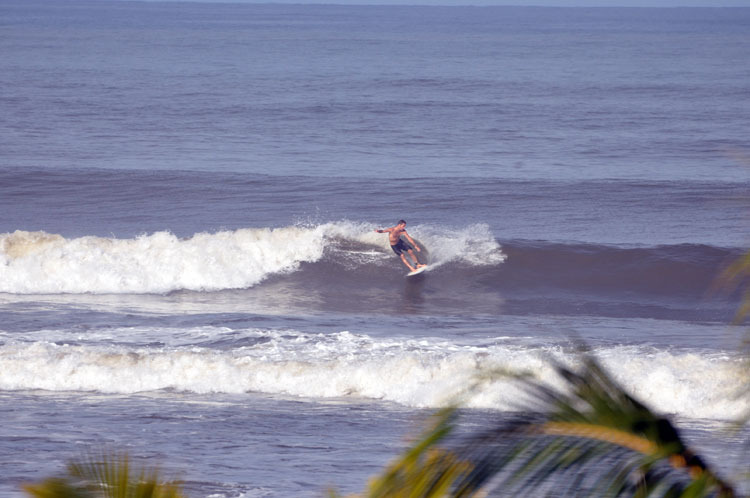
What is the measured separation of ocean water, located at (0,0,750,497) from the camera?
28.8ft

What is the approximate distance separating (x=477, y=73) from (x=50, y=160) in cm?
3607

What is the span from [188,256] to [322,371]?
847 cm

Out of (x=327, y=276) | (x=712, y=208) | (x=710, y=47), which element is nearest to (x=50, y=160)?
(x=327, y=276)

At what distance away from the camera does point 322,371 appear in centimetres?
1080

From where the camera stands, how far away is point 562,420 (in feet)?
7.79

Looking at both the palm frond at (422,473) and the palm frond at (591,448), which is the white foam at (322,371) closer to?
the palm frond at (591,448)

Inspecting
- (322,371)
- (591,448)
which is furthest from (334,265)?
(591,448)

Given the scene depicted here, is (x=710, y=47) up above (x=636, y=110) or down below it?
above

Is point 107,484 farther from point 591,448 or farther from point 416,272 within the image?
point 416,272

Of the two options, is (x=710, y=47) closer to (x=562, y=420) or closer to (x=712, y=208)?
(x=712, y=208)

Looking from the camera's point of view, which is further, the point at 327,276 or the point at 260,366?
the point at 327,276

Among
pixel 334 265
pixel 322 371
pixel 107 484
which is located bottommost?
pixel 322 371

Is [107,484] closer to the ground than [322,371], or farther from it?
farther from it

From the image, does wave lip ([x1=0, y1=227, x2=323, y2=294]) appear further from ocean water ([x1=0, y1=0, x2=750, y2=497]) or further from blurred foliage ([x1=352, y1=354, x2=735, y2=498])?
blurred foliage ([x1=352, y1=354, x2=735, y2=498])
